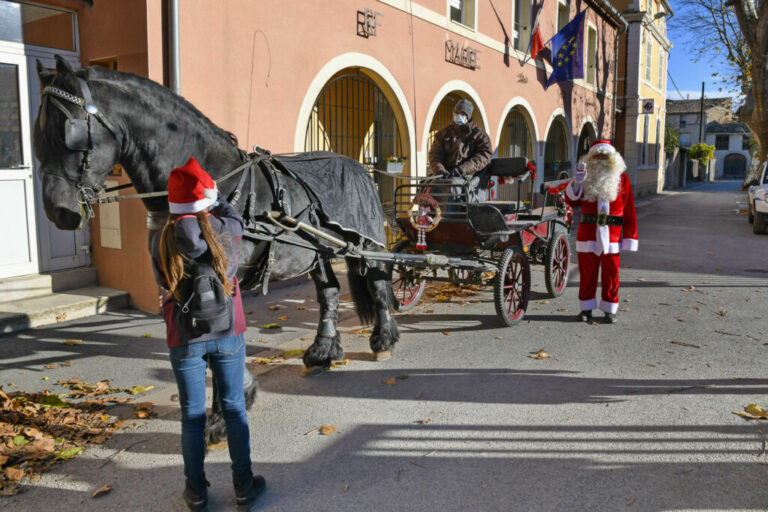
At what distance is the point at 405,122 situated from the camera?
10484 mm

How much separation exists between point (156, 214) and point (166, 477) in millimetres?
1438

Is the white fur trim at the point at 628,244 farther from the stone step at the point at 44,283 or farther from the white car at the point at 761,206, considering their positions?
the white car at the point at 761,206

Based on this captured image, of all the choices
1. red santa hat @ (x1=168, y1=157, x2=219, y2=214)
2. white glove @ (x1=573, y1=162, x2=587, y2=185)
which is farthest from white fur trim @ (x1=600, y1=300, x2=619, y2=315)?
red santa hat @ (x1=168, y1=157, x2=219, y2=214)

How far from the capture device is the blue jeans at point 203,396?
112 inches

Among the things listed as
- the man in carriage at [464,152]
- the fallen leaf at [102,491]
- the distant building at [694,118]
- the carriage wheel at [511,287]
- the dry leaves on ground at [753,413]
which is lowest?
the fallen leaf at [102,491]

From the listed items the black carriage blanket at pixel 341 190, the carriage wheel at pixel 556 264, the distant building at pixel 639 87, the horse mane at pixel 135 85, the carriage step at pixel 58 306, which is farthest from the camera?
the distant building at pixel 639 87

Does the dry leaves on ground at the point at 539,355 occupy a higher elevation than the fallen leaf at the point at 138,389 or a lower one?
higher

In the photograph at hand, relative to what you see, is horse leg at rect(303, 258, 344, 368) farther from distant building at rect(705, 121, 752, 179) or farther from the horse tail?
distant building at rect(705, 121, 752, 179)

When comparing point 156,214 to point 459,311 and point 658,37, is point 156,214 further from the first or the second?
point 658,37

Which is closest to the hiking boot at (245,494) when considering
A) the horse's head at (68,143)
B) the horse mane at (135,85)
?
the horse's head at (68,143)

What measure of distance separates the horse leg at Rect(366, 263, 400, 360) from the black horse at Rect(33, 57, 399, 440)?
1054 millimetres

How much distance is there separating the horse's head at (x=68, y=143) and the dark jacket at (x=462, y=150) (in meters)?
4.17

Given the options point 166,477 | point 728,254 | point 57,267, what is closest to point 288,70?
point 57,267

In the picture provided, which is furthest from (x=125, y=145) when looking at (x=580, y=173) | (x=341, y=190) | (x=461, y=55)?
(x=461, y=55)
